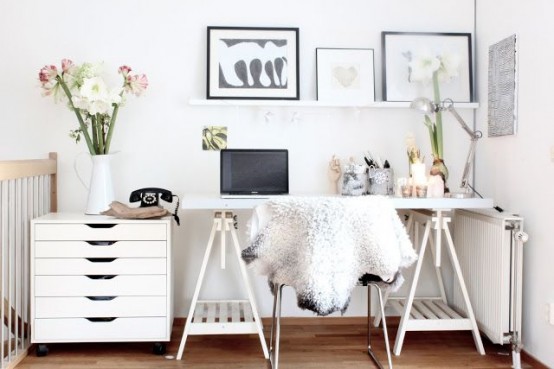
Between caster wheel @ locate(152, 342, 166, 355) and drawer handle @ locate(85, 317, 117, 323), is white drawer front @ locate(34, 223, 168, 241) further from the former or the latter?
caster wheel @ locate(152, 342, 166, 355)

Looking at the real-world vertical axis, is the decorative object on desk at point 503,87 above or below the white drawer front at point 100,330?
above

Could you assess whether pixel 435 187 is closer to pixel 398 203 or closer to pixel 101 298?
pixel 398 203

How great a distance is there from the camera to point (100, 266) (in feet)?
8.93

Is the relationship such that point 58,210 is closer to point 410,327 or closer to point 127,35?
point 127,35

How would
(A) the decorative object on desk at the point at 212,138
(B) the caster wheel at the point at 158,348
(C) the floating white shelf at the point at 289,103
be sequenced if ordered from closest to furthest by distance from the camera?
(B) the caster wheel at the point at 158,348 → (C) the floating white shelf at the point at 289,103 → (A) the decorative object on desk at the point at 212,138

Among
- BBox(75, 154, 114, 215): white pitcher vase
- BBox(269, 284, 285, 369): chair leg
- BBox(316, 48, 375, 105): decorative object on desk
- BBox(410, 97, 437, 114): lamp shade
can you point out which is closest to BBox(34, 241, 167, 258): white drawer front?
BBox(75, 154, 114, 215): white pitcher vase

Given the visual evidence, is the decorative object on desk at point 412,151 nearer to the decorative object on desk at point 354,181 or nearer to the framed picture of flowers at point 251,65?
the decorative object on desk at point 354,181

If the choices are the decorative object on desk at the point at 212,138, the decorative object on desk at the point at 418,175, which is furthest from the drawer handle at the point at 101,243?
the decorative object on desk at the point at 418,175

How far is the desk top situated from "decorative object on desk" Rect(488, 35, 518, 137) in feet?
1.39

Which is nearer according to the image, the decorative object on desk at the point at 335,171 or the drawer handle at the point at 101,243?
the drawer handle at the point at 101,243

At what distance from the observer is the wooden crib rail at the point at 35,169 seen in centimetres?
247

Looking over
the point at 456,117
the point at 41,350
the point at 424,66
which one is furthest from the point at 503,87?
the point at 41,350

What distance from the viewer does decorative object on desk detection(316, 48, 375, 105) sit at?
3.22 meters

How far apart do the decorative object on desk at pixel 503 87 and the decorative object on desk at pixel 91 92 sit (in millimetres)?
1846
